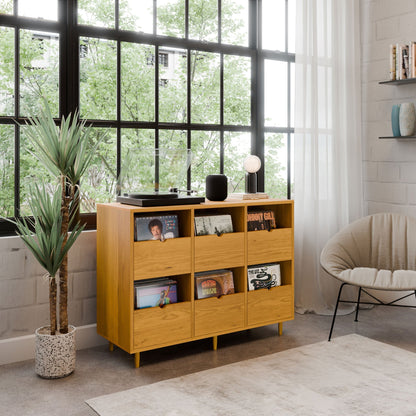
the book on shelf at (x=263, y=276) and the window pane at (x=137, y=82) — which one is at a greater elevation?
the window pane at (x=137, y=82)

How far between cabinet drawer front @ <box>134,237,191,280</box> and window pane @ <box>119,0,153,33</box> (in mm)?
1363

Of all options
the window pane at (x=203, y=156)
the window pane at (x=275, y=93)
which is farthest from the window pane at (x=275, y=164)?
the window pane at (x=203, y=156)

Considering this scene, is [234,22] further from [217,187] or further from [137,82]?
[217,187]

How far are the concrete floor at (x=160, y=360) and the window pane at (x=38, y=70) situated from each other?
1420 millimetres

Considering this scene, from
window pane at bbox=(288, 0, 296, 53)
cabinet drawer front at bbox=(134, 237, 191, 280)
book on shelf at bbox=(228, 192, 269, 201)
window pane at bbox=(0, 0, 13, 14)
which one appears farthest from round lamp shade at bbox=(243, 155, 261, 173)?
window pane at bbox=(0, 0, 13, 14)

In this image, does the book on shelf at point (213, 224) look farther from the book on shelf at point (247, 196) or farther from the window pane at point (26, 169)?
the window pane at point (26, 169)

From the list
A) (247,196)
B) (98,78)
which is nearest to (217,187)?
(247,196)

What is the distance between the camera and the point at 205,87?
3.69m

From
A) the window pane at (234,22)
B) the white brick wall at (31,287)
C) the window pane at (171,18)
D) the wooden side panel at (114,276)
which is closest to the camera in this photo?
the wooden side panel at (114,276)

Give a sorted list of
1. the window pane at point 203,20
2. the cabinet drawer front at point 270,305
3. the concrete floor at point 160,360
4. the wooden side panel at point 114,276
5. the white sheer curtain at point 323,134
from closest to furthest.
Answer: the concrete floor at point 160,360 < the wooden side panel at point 114,276 < the cabinet drawer front at point 270,305 < the window pane at point 203,20 < the white sheer curtain at point 323,134

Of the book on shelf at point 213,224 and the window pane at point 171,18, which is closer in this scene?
the book on shelf at point 213,224

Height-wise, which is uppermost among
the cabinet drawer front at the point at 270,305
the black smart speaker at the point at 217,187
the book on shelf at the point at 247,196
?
the black smart speaker at the point at 217,187

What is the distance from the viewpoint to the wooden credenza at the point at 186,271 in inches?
114

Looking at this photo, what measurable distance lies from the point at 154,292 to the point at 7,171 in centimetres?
106
